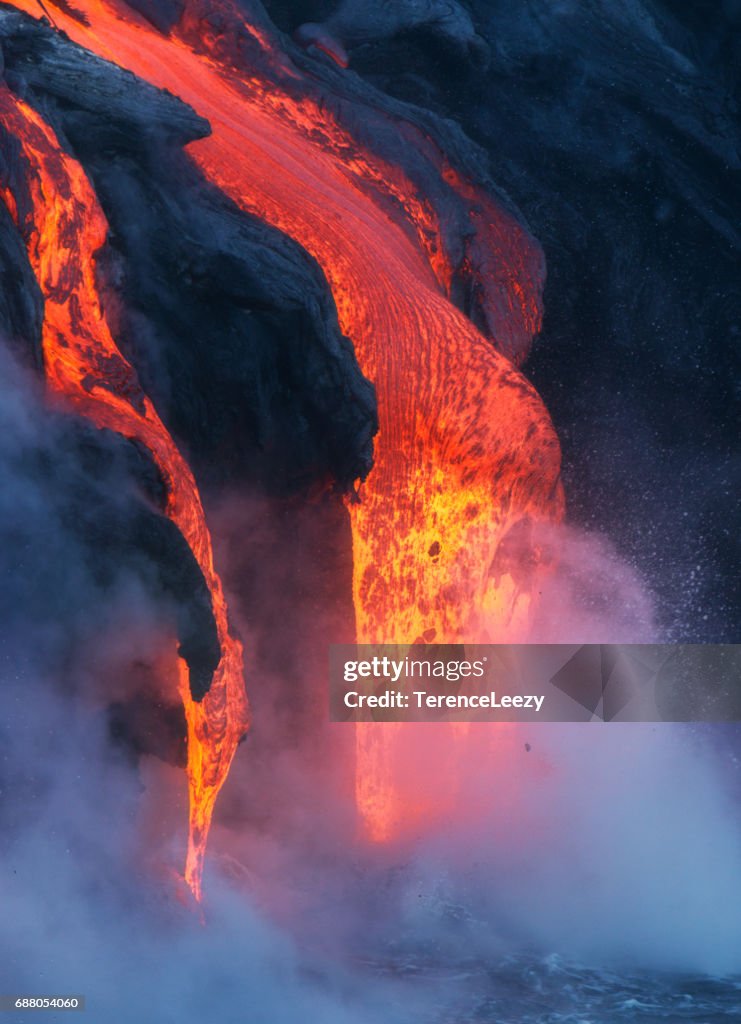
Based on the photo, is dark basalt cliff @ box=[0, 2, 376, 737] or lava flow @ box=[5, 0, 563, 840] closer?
dark basalt cliff @ box=[0, 2, 376, 737]

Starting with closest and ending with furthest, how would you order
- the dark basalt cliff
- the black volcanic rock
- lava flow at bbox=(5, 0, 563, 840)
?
the dark basalt cliff
the black volcanic rock
lava flow at bbox=(5, 0, 563, 840)

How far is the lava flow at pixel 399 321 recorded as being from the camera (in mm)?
3277

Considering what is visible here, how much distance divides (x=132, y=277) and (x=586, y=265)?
73.0 inches

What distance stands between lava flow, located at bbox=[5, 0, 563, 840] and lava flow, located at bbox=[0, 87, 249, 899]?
587mm

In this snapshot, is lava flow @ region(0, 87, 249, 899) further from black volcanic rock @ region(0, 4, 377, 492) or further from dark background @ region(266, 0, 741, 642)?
dark background @ region(266, 0, 741, 642)

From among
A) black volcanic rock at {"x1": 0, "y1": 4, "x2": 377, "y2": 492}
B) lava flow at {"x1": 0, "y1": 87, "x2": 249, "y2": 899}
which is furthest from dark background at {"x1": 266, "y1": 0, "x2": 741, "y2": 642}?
lava flow at {"x1": 0, "y1": 87, "x2": 249, "y2": 899}

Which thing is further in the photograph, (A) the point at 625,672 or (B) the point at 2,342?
(A) the point at 625,672

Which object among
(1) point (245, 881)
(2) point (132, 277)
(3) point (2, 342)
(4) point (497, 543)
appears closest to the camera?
(3) point (2, 342)

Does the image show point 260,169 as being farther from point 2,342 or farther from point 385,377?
point 2,342

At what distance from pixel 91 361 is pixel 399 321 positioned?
1160 mm

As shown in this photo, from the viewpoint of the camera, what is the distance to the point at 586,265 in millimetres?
3973

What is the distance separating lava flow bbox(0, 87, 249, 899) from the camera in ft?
8.27

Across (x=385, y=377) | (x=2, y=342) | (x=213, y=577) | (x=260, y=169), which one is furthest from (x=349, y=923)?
(x=260, y=169)

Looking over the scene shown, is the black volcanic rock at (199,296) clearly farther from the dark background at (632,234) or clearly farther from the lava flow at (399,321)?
the dark background at (632,234)
